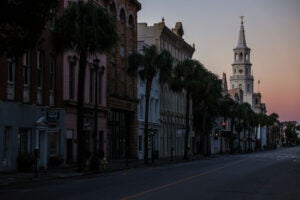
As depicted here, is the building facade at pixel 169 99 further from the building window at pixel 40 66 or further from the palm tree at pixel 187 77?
the building window at pixel 40 66

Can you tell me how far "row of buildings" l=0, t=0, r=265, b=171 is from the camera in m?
37.9

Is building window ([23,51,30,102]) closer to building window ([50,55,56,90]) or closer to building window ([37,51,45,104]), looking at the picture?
building window ([37,51,45,104])

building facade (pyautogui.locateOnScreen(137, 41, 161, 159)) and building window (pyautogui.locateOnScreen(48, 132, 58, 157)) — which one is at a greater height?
building facade (pyautogui.locateOnScreen(137, 41, 161, 159))

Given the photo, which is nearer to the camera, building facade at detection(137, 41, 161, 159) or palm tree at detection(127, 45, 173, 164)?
palm tree at detection(127, 45, 173, 164)

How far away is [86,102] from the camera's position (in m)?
50.8

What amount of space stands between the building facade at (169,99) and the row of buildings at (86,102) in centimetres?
12

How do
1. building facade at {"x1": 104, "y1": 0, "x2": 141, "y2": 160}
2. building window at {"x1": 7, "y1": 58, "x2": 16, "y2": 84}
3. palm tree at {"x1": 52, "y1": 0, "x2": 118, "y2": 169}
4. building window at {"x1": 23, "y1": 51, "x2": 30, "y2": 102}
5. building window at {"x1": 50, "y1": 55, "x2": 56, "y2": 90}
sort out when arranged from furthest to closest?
building facade at {"x1": 104, "y1": 0, "x2": 141, "y2": 160} < building window at {"x1": 50, "y1": 55, "x2": 56, "y2": 90} < building window at {"x1": 23, "y1": 51, "x2": 30, "y2": 102} < building window at {"x1": 7, "y1": 58, "x2": 16, "y2": 84} < palm tree at {"x1": 52, "y1": 0, "x2": 118, "y2": 169}

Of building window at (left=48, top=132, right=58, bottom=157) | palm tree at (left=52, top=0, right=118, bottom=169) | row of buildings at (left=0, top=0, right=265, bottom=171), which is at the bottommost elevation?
building window at (left=48, top=132, right=58, bottom=157)

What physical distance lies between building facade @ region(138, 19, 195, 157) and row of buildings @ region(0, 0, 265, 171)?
0.39 ft

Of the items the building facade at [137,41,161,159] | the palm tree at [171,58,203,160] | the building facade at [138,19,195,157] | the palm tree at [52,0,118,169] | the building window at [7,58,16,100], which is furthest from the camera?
the building facade at [138,19,195,157]

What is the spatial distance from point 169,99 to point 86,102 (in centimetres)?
3278

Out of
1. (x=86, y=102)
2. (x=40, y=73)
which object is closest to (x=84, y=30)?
(x=40, y=73)

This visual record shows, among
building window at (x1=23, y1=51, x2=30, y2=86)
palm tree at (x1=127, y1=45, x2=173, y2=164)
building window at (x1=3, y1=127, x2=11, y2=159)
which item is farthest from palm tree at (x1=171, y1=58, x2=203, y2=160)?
building window at (x1=3, y1=127, x2=11, y2=159)

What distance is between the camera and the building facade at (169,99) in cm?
7731
